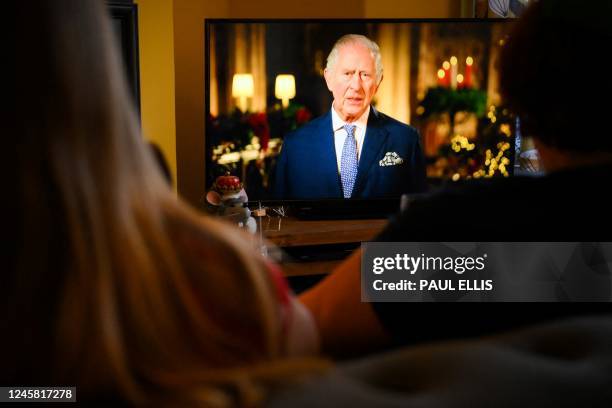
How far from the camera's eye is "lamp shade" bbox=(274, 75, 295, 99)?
303 centimetres

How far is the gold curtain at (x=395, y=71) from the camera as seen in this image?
121 inches

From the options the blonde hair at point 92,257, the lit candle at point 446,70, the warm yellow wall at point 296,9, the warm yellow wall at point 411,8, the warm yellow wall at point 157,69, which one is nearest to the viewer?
the blonde hair at point 92,257

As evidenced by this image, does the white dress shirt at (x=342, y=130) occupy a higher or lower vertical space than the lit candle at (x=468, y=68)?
lower

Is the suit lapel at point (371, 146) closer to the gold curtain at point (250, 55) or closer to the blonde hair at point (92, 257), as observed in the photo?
the gold curtain at point (250, 55)

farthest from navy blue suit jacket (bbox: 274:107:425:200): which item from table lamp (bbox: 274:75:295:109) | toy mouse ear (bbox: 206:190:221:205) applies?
toy mouse ear (bbox: 206:190:221:205)

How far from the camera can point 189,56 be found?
3.28 meters

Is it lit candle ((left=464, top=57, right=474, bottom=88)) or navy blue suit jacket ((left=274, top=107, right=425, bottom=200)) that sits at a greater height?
lit candle ((left=464, top=57, right=474, bottom=88))

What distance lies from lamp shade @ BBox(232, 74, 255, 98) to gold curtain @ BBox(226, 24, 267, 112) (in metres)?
0.01

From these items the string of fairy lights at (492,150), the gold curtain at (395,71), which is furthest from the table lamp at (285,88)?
the string of fairy lights at (492,150)

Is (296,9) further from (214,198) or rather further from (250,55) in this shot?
(214,198)

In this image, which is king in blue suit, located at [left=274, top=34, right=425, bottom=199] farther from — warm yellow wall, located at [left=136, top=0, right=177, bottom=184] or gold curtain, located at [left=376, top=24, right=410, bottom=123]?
warm yellow wall, located at [left=136, top=0, right=177, bottom=184]

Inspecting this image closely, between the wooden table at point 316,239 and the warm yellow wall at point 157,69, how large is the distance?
603mm

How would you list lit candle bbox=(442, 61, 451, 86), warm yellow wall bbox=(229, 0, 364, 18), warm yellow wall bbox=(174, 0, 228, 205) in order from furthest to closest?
1. warm yellow wall bbox=(229, 0, 364, 18)
2. warm yellow wall bbox=(174, 0, 228, 205)
3. lit candle bbox=(442, 61, 451, 86)

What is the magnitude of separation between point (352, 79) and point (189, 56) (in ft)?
2.56
